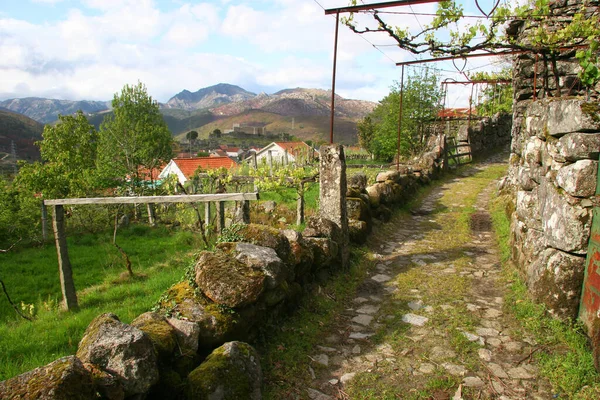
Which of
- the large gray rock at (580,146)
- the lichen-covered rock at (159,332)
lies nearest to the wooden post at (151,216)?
the lichen-covered rock at (159,332)

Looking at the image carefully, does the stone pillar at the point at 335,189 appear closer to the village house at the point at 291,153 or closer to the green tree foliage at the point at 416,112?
the village house at the point at 291,153

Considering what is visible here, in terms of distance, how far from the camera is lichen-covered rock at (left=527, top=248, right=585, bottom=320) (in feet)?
12.9

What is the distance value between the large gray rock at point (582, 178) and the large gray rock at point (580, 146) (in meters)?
0.07

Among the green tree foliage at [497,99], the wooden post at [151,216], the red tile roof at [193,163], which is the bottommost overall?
the wooden post at [151,216]

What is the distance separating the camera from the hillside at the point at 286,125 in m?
115

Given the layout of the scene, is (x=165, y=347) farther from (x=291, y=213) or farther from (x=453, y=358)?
(x=291, y=213)

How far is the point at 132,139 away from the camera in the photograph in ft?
81.8

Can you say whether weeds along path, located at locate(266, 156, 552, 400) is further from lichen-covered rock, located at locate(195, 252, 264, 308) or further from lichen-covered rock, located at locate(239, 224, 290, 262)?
lichen-covered rock, located at locate(239, 224, 290, 262)

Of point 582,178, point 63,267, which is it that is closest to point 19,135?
point 63,267

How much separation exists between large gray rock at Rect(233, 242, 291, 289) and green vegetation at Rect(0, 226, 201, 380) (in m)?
1.64

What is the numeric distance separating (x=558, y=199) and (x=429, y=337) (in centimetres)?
203

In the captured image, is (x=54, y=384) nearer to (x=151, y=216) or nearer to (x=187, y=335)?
(x=187, y=335)

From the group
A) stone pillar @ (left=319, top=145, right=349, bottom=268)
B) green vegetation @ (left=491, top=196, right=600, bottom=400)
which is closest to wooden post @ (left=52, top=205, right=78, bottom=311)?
stone pillar @ (left=319, top=145, right=349, bottom=268)

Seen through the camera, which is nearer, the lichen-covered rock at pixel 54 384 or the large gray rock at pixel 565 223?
the lichen-covered rock at pixel 54 384
